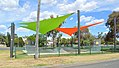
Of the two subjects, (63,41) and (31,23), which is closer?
(31,23)

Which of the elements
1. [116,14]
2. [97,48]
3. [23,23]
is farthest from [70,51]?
[116,14]

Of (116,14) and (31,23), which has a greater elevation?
(116,14)

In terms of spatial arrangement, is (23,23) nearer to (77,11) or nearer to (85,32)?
(77,11)

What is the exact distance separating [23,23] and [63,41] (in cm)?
7407

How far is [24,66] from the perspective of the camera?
704 inches

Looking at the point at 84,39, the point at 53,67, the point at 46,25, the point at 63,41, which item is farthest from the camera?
the point at 63,41

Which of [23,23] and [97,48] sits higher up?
[23,23]

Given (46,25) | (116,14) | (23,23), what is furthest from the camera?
(116,14)

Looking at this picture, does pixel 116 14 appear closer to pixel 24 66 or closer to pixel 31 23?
pixel 31 23

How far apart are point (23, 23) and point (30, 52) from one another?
15.3ft

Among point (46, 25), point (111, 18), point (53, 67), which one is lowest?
point (53, 67)

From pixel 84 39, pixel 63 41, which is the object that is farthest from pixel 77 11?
pixel 63 41

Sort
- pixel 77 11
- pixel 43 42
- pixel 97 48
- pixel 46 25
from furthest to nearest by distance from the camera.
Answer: pixel 43 42, pixel 97 48, pixel 77 11, pixel 46 25

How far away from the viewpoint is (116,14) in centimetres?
5544
